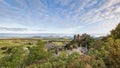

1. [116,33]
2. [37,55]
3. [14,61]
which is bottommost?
[14,61]

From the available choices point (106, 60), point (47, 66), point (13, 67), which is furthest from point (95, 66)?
point (13, 67)

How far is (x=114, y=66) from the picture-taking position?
23.5m

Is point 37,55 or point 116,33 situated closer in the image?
point 116,33

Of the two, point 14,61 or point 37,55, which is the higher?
point 37,55

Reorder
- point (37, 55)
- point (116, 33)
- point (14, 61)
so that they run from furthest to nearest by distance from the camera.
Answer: point (37, 55) < point (116, 33) < point (14, 61)

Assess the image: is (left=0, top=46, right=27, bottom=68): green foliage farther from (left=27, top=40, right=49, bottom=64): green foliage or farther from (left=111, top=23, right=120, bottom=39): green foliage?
(left=111, top=23, right=120, bottom=39): green foliage

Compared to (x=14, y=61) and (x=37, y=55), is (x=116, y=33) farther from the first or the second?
(x=14, y=61)

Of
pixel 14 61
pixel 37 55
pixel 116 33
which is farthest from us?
pixel 37 55

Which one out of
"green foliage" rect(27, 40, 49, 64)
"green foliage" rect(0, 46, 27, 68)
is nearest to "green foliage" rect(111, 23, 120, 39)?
"green foliage" rect(27, 40, 49, 64)

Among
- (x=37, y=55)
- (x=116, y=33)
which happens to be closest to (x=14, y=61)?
(x=37, y=55)

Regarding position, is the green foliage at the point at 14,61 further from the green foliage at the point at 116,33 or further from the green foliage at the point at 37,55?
the green foliage at the point at 116,33

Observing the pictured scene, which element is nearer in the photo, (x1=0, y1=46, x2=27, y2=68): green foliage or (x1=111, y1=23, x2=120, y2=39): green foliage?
(x1=0, y1=46, x2=27, y2=68): green foliage

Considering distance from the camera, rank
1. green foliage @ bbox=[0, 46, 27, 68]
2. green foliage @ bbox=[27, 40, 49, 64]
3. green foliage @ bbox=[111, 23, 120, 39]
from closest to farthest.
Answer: green foliage @ bbox=[0, 46, 27, 68]
green foliage @ bbox=[111, 23, 120, 39]
green foliage @ bbox=[27, 40, 49, 64]

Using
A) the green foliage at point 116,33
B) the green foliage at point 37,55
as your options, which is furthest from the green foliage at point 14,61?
the green foliage at point 116,33
